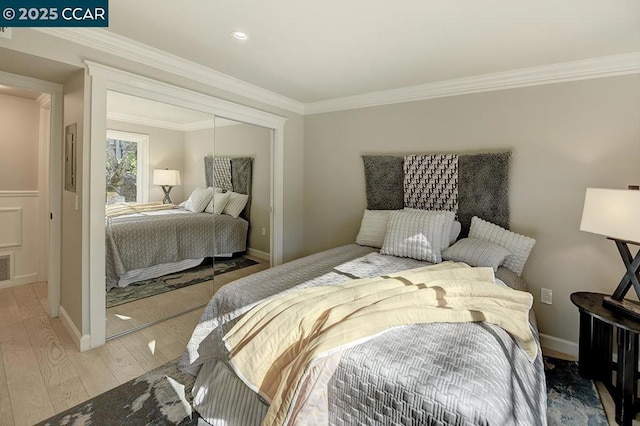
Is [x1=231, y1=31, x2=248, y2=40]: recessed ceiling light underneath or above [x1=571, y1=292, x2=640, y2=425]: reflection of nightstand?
above

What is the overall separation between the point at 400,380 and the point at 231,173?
281 cm

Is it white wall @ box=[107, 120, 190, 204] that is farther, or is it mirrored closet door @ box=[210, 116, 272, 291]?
mirrored closet door @ box=[210, 116, 272, 291]

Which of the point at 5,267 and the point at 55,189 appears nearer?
the point at 55,189

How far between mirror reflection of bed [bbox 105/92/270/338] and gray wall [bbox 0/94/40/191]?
2155 millimetres

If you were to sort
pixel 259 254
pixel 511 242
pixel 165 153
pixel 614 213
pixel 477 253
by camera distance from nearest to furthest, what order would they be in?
pixel 614 213 < pixel 477 253 < pixel 511 242 < pixel 165 153 < pixel 259 254

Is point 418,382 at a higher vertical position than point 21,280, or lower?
higher

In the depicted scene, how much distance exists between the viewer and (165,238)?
9.79 feet

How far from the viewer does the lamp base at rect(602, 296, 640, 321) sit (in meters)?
1.79

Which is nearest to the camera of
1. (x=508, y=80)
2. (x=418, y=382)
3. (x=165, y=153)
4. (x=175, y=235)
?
(x=418, y=382)

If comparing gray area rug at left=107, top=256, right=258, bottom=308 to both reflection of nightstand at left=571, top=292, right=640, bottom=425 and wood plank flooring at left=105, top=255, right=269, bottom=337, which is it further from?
reflection of nightstand at left=571, top=292, right=640, bottom=425

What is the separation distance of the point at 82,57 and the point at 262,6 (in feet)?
4.54

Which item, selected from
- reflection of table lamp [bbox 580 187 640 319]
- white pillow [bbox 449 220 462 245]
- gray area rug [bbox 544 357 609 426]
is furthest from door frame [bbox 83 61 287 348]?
reflection of table lamp [bbox 580 187 640 319]

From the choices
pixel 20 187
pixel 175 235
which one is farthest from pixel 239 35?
pixel 20 187

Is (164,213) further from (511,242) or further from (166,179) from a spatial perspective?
(511,242)
